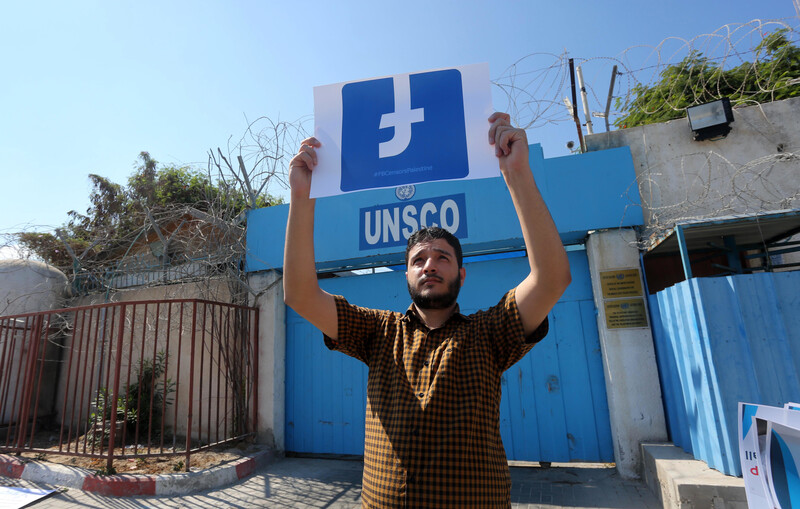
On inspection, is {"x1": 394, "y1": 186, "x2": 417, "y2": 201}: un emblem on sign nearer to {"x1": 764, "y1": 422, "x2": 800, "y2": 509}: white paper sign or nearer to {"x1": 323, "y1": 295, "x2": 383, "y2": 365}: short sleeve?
{"x1": 323, "y1": 295, "x2": 383, "y2": 365}: short sleeve

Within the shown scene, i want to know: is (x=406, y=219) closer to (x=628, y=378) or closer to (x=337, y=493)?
(x=628, y=378)

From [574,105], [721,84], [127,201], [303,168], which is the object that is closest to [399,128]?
[303,168]

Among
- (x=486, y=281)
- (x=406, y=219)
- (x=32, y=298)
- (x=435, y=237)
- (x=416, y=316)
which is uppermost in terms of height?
(x=406, y=219)

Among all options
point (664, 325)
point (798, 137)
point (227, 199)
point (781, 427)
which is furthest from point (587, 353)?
point (227, 199)

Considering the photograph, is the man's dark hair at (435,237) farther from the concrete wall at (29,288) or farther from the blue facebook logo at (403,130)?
the concrete wall at (29,288)

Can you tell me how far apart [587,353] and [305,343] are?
12.5 ft

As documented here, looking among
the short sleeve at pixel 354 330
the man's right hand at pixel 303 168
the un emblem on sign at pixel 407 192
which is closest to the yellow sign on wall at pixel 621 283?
the un emblem on sign at pixel 407 192

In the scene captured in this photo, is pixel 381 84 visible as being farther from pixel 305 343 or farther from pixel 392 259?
pixel 305 343

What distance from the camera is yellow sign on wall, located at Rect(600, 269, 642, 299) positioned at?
4758mm

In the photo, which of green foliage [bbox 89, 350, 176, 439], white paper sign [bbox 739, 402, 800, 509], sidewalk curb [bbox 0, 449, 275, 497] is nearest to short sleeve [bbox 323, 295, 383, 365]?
white paper sign [bbox 739, 402, 800, 509]

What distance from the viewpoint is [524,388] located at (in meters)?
5.14

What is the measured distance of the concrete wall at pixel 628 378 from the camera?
4.46 metres

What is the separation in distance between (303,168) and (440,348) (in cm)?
98

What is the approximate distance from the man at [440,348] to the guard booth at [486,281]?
11.9 feet
